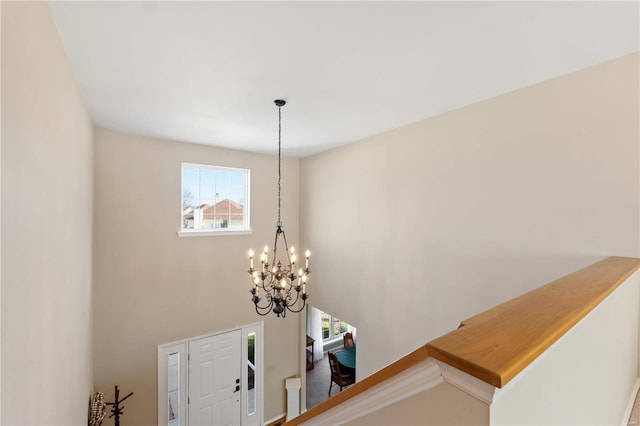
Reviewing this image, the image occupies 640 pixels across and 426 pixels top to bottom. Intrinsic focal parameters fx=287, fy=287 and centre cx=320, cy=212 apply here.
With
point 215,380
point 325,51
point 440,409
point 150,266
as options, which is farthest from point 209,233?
point 440,409

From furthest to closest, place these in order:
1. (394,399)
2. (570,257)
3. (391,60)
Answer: (570,257), (391,60), (394,399)

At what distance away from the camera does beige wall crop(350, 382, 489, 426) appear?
59cm

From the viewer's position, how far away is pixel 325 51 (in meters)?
1.97

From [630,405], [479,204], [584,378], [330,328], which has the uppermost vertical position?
[479,204]

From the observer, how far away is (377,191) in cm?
389

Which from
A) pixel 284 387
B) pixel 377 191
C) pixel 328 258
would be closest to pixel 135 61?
pixel 377 191

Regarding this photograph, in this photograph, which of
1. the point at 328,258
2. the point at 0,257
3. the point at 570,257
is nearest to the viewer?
the point at 0,257

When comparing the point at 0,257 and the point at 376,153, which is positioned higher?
the point at 376,153

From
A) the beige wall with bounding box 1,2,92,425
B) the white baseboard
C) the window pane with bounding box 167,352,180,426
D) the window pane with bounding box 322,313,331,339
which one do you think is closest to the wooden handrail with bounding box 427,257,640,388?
the white baseboard

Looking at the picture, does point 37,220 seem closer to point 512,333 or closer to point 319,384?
point 512,333

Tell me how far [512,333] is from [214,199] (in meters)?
4.57

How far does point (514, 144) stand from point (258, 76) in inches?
90.4

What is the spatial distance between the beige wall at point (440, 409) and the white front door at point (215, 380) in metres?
4.49

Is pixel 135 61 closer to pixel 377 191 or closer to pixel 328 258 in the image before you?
pixel 377 191
